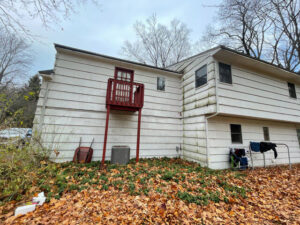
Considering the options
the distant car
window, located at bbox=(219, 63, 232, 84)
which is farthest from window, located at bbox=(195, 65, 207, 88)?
the distant car

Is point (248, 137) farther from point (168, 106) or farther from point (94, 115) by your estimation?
point (94, 115)

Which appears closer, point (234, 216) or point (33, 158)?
point (234, 216)

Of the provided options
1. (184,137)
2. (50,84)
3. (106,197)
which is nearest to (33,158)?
(106,197)

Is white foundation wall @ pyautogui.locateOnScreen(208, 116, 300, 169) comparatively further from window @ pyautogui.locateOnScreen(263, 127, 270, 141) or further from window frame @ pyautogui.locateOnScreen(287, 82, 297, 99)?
window frame @ pyautogui.locateOnScreen(287, 82, 297, 99)

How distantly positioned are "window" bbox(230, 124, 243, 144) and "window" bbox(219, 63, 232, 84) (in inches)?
87.2

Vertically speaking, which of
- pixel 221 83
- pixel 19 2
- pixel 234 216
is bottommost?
pixel 234 216

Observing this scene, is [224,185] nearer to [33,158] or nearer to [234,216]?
[234,216]

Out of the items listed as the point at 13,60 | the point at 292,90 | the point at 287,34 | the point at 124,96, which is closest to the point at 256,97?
the point at 292,90

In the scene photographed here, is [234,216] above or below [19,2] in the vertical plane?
below

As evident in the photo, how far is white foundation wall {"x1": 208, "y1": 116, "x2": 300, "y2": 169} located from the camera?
5309mm

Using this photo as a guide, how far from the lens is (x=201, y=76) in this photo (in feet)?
19.6

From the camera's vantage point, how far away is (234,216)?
8.21 ft

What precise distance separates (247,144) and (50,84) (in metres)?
9.56

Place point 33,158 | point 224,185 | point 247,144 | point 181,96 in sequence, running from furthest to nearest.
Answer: point 181,96 → point 247,144 → point 224,185 → point 33,158
